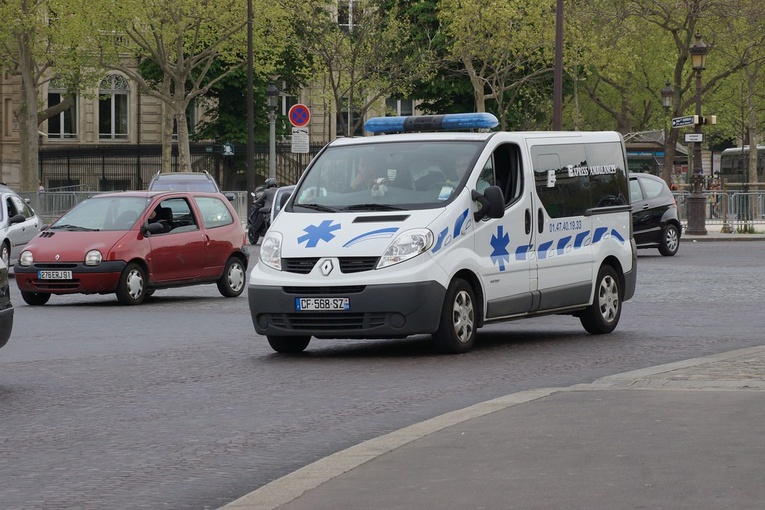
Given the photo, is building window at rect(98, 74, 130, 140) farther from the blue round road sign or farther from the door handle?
the door handle

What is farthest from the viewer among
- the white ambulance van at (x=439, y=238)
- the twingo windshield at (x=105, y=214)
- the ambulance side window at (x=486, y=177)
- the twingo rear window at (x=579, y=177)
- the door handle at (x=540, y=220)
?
the twingo windshield at (x=105, y=214)

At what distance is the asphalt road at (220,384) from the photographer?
25.2ft

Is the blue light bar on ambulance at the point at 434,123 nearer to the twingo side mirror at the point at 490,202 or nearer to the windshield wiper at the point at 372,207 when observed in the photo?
the twingo side mirror at the point at 490,202

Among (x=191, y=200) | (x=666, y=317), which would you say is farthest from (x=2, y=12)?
(x=666, y=317)

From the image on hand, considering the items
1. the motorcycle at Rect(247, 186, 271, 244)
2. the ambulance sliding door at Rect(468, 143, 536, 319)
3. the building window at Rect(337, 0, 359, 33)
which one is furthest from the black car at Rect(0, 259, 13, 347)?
the building window at Rect(337, 0, 359, 33)

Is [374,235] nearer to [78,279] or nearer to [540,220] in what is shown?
[540,220]

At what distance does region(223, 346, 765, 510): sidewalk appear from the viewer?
253 inches

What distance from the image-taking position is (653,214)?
31.2m

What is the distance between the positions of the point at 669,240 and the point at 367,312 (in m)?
19.9

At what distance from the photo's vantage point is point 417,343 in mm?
14359

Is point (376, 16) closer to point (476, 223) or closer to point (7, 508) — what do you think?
point (476, 223)

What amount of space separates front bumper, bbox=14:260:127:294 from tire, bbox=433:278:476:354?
734 cm

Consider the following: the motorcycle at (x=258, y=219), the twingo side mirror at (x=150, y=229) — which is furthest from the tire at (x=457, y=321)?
the motorcycle at (x=258, y=219)

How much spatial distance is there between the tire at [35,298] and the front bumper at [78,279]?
20 centimetres
